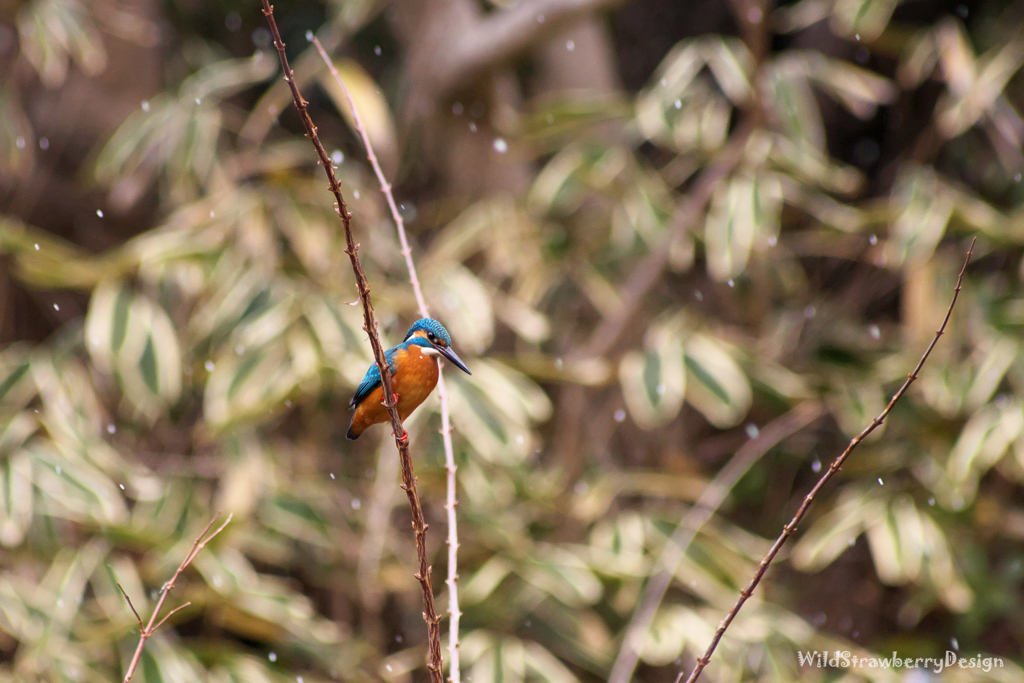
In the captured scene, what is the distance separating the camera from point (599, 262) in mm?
3062

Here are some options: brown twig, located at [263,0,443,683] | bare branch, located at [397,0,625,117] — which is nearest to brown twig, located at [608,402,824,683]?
brown twig, located at [263,0,443,683]

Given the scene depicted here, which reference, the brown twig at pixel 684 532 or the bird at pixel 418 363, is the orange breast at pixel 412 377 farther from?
the brown twig at pixel 684 532

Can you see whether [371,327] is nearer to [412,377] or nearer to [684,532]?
[412,377]

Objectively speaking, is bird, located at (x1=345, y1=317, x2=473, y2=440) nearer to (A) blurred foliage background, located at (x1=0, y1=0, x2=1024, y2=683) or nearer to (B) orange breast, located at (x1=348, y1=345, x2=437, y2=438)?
(B) orange breast, located at (x1=348, y1=345, x2=437, y2=438)

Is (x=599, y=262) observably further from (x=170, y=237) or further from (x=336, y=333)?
(x=170, y=237)

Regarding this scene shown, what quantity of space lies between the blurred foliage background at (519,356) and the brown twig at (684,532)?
2.0 inches

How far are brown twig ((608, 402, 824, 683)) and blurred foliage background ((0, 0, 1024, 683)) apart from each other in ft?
0.17

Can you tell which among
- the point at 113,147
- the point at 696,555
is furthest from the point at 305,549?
the point at 113,147

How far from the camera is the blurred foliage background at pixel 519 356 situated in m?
2.43

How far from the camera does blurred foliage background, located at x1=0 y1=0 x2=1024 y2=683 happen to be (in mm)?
2428

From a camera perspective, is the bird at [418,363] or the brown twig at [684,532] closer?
the bird at [418,363]

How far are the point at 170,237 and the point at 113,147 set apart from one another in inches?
24.3

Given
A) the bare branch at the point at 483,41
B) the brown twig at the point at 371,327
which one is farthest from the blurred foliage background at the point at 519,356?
the brown twig at the point at 371,327

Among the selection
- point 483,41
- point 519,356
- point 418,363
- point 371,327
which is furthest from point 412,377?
point 483,41
